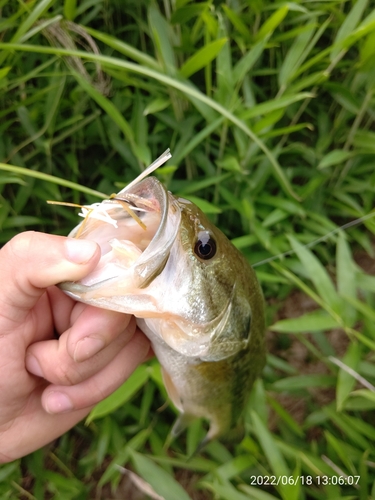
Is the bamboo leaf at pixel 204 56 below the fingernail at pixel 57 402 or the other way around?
the other way around

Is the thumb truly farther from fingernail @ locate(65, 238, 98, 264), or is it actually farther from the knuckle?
the knuckle

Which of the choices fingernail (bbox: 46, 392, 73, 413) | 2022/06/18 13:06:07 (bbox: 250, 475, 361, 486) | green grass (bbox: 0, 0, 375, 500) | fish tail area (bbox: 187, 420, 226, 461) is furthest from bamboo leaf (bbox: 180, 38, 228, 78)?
2022/06/18 13:06:07 (bbox: 250, 475, 361, 486)

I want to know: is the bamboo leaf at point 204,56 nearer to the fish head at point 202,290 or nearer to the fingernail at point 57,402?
the fish head at point 202,290

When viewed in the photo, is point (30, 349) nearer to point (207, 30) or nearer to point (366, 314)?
point (366, 314)

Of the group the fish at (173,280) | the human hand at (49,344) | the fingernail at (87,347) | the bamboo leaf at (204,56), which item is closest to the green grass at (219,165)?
the bamboo leaf at (204,56)

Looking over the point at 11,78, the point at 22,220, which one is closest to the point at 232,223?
the point at 22,220
